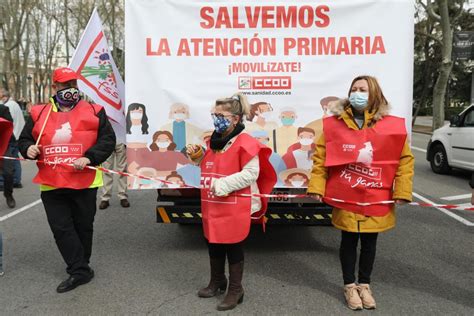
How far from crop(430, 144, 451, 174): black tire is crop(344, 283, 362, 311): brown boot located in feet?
27.4

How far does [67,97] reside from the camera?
13.2ft

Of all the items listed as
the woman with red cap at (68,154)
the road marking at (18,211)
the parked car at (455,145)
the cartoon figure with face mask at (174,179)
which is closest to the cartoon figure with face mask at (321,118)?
the cartoon figure with face mask at (174,179)

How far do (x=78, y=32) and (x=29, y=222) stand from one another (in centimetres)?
3736

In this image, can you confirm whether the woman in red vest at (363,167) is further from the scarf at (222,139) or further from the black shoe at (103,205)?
the black shoe at (103,205)

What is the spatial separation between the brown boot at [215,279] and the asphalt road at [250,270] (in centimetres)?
7

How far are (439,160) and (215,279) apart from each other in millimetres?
9043

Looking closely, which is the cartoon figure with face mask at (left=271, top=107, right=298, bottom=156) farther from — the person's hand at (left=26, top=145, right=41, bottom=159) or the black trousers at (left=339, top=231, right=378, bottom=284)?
the person's hand at (left=26, top=145, right=41, bottom=159)

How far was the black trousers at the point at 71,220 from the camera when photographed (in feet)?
13.4

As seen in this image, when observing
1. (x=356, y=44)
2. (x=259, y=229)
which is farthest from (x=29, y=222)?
(x=356, y=44)

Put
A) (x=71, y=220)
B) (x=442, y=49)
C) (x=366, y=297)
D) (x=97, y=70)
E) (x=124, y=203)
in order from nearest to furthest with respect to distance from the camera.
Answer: (x=366, y=297), (x=71, y=220), (x=97, y=70), (x=124, y=203), (x=442, y=49)

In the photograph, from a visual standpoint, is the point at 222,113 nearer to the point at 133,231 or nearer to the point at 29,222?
the point at 133,231

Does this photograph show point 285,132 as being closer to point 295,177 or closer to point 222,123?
point 295,177

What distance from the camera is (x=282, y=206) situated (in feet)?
15.6

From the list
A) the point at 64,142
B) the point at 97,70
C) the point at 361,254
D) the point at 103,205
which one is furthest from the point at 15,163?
the point at 361,254
